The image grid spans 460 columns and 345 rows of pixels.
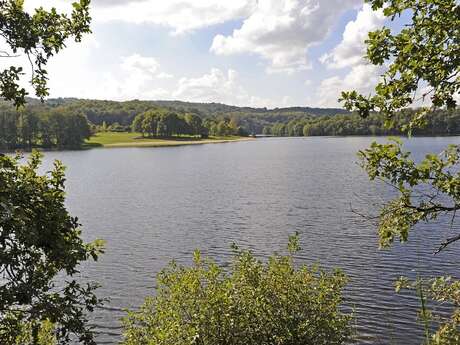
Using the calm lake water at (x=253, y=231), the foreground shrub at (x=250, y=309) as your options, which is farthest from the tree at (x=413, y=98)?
the calm lake water at (x=253, y=231)

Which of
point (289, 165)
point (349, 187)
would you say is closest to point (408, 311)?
point (349, 187)

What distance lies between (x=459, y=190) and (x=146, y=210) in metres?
48.9

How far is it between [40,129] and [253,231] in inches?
5800

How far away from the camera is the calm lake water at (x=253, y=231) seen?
25984 mm

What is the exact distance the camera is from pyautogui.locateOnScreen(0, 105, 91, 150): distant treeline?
161875 mm

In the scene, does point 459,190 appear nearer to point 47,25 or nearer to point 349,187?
point 47,25

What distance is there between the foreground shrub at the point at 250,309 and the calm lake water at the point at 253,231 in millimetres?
7244

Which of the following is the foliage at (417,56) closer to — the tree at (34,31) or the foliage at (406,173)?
the foliage at (406,173)

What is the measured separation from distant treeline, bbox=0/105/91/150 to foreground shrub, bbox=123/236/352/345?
159 metres

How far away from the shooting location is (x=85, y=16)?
9.40 meters

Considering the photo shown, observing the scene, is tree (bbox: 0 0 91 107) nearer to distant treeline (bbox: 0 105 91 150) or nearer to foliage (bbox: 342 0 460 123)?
foliage (bbox: 342 0 460 123)

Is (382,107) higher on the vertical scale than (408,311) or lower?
higher

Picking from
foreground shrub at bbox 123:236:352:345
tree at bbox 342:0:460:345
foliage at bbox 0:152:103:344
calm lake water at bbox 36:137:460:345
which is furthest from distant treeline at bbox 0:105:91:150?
tree at bbox 342:0:460:345

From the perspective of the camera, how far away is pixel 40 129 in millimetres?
168000
